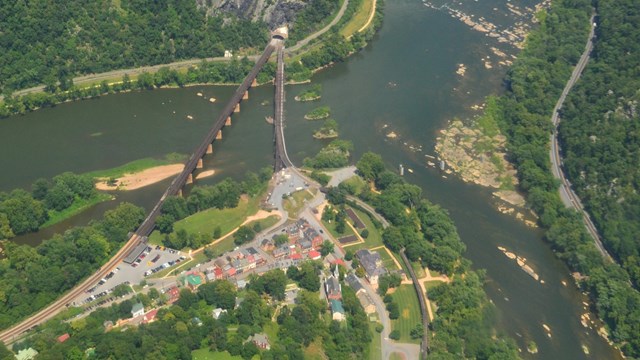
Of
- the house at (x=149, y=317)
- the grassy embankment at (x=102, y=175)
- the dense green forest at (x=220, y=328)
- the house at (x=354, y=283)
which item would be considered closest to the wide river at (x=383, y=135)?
the grassy embankment at (x=102, y=175)

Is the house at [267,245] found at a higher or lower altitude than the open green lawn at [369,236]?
higher

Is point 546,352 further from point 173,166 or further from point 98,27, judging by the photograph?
point 98,27

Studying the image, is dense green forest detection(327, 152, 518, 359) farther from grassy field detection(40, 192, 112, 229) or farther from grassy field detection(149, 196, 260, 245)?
grassy field detection(40, 192, 112, 229)

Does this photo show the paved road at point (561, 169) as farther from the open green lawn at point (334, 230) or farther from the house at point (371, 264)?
the open green lawn at point (334, 230)

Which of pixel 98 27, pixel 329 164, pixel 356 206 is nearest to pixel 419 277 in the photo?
pixel 356 206

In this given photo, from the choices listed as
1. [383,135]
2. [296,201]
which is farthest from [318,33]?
[296,201]

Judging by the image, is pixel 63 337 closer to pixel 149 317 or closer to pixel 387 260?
pixel 149 317

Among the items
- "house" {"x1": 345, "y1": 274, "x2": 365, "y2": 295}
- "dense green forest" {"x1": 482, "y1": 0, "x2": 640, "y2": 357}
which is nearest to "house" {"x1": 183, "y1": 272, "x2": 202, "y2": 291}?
"house" {"x1": 345, "y1": 274, "x2": 365, "y2": 295}
